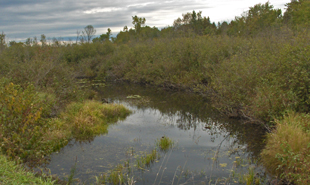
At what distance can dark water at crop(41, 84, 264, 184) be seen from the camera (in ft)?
24.0

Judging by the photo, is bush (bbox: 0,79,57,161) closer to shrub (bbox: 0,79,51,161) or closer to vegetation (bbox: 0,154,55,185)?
shrub (bbox: 0,79,51,161)

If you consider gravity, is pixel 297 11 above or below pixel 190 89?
above

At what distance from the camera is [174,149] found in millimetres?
9258

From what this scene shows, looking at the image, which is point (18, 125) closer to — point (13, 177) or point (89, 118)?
point (13, 177)

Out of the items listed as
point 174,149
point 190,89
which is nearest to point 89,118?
point 174,149

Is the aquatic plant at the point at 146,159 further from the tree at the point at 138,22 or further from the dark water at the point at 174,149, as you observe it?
the tree at the point at 138,22

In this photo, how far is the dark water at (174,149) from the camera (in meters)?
7.33

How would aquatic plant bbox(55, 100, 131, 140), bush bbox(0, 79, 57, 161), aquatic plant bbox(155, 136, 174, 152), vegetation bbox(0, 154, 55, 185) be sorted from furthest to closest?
aquatic plant bbox(55, 100, 131, 140) < aquatic plant bbox(155, 136, 174, 152) < bush bbox(0, 79, 57, 161) < vegetation bbox(0, 154, 55, 185)

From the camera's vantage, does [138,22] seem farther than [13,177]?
Yes

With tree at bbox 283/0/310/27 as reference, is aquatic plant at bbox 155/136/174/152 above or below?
below

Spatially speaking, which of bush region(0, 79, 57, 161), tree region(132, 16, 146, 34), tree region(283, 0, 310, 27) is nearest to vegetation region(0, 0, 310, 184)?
bush region(0, 79, 57, 161)

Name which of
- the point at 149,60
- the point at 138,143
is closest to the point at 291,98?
the point at 138,143

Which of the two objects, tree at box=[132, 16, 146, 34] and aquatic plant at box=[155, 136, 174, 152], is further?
tree at box=[132, 16, 146, 34]

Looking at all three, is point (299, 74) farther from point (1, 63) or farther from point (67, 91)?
point (1, 63)
